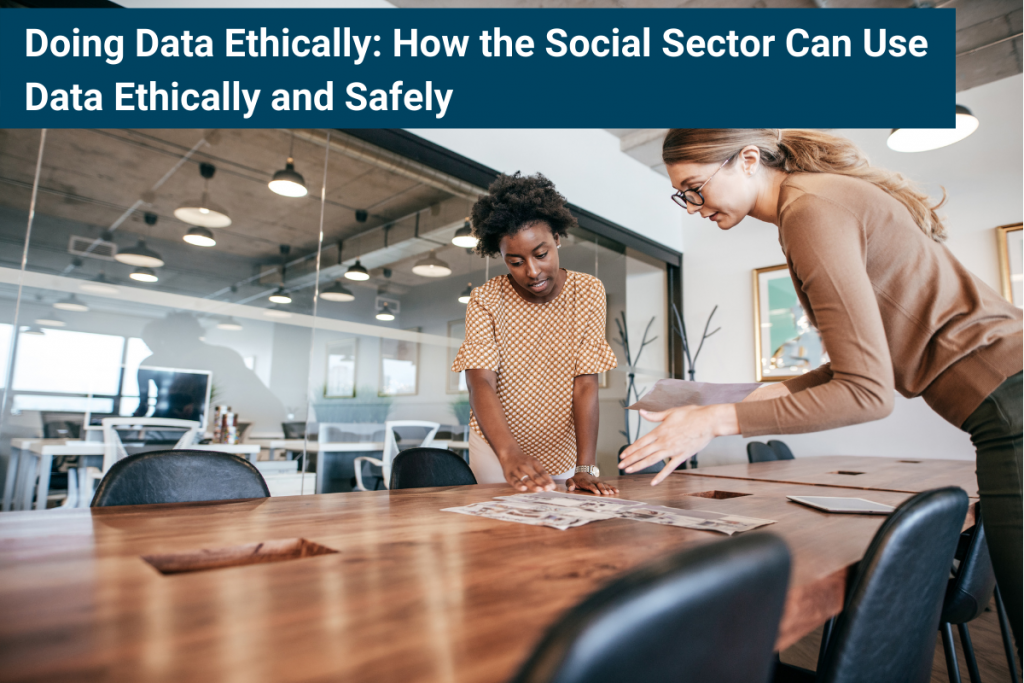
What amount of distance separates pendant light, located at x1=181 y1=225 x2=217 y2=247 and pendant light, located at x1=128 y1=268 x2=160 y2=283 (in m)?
0.23

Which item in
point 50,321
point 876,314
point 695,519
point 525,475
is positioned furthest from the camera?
point 50,321

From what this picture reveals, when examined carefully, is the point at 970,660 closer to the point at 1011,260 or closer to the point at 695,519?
the point at 695,519

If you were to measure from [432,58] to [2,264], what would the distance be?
6.75 feet

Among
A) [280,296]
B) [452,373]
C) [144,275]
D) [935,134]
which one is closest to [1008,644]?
[935,134]

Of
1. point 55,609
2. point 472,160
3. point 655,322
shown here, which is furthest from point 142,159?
point 655,322

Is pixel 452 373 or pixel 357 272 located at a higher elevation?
pixel 357 272

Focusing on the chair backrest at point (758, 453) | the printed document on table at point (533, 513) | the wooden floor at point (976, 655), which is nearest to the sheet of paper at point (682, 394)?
the printed document on table at point (533, 513)

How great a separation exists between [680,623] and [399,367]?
319cm

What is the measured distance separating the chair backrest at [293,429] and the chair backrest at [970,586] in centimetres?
265

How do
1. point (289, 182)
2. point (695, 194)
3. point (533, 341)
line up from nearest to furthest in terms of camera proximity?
point (695, 194) → point (533, 341) → point (289, 182)

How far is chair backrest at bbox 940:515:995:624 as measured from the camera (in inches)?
52.7

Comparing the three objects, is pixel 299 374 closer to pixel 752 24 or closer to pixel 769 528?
pixel 769 528

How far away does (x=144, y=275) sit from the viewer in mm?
2580

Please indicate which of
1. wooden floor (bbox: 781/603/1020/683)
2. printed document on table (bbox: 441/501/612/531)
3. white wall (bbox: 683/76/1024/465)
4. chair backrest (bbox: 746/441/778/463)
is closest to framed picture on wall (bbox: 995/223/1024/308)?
white wall (bbox: 683/76/1024/465)
